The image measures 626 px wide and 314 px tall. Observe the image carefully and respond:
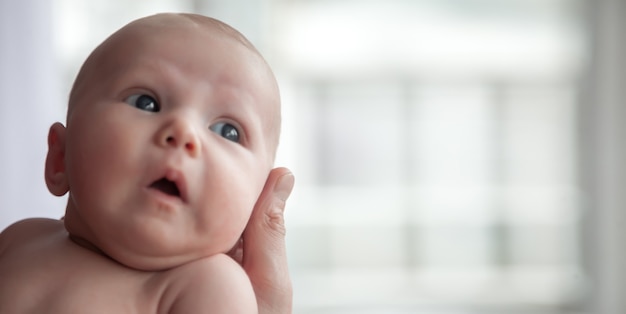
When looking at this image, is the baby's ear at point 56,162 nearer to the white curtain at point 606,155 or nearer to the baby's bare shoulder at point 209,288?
the baby's bare shoulder at point 209,288

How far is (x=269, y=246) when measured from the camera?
77 cm

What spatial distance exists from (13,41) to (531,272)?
1939mm

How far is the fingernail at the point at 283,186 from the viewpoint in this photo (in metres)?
0.75

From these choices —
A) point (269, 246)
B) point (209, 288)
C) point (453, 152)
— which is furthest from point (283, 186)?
point (453, 152)

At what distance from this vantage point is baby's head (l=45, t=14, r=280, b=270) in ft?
2.02

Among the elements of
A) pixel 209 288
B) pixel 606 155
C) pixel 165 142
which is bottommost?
pixel 606 155

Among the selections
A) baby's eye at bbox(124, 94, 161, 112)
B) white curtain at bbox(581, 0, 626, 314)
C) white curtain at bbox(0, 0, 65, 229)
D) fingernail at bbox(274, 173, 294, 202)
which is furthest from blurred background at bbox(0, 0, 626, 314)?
baby's eye at bbox(124, 94, 161, 112)

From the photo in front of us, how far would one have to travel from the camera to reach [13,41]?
4.82 ft

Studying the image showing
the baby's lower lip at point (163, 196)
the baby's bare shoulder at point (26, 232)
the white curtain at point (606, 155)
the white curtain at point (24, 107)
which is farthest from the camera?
the white curtain at point (606, 155)

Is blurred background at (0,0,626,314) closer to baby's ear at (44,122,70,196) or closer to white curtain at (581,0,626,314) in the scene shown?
white curtain at (581,0,626,314)

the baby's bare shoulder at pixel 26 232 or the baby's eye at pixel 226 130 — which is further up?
the baby's eye at pixel 226 130

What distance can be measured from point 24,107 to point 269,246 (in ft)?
2.86

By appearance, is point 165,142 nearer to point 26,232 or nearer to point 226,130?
point 226,130

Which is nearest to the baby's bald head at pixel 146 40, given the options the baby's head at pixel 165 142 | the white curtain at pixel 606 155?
the baby's head at pixel 165 142
